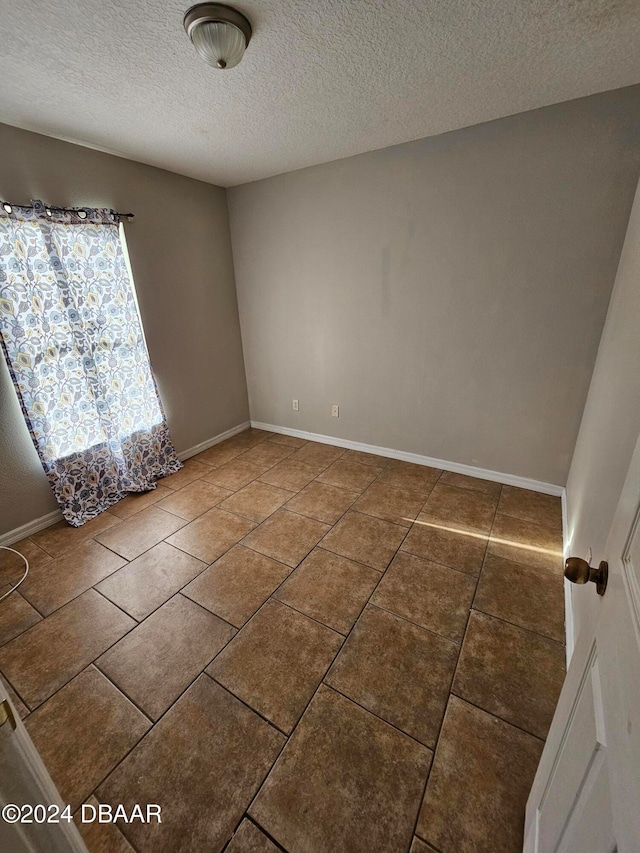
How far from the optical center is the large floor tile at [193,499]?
256cm

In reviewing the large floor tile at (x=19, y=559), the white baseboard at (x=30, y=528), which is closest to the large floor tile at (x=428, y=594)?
the large floor tile at (x=19, y=559)

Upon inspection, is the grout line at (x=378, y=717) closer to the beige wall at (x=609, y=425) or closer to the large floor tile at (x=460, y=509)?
the beige wall at (x=609, y=425)

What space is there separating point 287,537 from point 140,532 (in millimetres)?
988

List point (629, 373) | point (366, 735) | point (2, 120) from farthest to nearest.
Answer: point (2, 120)
point (629, 373)
point (366, 735)

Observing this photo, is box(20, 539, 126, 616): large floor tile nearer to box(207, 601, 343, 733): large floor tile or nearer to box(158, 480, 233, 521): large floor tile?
box(158, 480, 233, 521): large floor tile

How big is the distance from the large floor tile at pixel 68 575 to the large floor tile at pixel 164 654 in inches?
19.8

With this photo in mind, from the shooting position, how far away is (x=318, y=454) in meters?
3.36

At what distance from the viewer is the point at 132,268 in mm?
2660

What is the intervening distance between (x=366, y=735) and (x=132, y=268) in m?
3.09

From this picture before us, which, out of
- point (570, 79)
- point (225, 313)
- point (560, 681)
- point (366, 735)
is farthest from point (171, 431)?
point (570, 79)

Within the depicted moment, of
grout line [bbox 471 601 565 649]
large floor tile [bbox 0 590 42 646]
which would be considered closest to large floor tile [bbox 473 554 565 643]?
grout line [bbox 471 601 565 649]

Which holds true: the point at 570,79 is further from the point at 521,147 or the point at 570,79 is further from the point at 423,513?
the point at 423,513

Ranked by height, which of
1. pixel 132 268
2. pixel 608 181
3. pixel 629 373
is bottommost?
pixel 629 373

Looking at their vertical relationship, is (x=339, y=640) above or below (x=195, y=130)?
below
